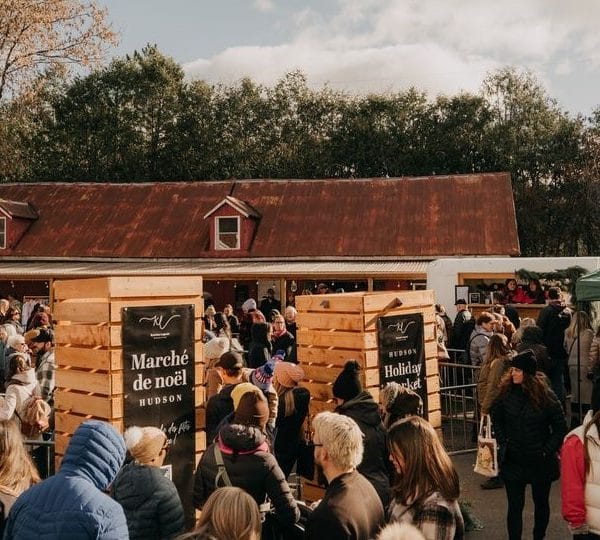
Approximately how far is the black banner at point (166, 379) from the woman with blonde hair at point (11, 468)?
1.57 m

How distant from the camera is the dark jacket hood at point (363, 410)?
18.3 feet

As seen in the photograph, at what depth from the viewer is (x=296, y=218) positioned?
87.7 ft

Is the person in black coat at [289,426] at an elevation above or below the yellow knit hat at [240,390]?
below

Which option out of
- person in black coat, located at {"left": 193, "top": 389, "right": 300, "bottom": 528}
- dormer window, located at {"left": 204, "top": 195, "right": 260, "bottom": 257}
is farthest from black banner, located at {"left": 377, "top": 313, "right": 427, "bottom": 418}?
dormer window, located at {"left": 204, "top": 195, "right": 260, "bottom": 257}

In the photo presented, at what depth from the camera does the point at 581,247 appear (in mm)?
41531

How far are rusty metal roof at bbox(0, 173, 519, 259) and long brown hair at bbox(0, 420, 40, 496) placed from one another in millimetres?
20760

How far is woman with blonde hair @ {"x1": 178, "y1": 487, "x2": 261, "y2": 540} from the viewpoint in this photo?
10.3 ft

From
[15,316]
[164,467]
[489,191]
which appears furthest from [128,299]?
[489,191]

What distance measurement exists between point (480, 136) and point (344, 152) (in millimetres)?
7945

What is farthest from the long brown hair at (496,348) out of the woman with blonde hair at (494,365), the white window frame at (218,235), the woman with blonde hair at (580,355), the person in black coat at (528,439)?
the white window frame at (218,235)

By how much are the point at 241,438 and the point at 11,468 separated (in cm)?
145

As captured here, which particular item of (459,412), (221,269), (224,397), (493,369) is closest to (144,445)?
(224,397)

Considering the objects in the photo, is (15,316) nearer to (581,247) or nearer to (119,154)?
(119,154)

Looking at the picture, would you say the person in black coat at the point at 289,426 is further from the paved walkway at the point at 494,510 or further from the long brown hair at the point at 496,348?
the long brown hair at the point at 496,348
